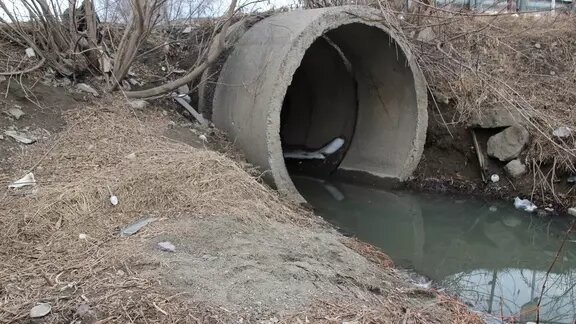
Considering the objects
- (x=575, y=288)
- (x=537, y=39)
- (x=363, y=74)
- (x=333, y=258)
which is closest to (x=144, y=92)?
(x=363, y=74)

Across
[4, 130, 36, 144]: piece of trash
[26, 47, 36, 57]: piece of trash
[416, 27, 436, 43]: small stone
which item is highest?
[416, 27, 436, 43]: small stone

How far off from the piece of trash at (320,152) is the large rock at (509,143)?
6.55ft

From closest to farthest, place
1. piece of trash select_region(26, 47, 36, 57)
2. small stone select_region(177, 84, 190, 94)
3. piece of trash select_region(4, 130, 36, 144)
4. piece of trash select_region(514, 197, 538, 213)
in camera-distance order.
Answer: piece of trash select_region(4, 130, 36, 144)
piece of trash select_region(26, 47, 36, 57)
piece of trash select_region(514, 197, 538, 213)
small stone select_region(177, 84, 190, 94)

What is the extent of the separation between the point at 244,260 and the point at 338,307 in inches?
27.4

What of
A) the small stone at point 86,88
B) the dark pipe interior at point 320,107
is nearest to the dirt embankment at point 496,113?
the dark pipe interior at point 320,107

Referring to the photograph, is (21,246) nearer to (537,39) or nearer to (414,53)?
(414,53)

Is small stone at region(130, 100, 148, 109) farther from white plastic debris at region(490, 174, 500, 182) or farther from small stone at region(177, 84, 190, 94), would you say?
white plastic debris at region(490, 174, 500, 182)

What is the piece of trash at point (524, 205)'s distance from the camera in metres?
6.29

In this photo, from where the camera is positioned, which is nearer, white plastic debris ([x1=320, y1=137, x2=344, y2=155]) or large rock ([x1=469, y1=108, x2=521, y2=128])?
large rock ([x1=469, y1=108, x2=521, y2=128])

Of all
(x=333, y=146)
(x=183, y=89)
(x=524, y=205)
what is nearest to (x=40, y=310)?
(x=183, y=89)

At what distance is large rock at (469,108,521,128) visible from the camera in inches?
267

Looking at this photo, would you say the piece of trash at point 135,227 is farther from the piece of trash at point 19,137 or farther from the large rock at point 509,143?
the large rock at point 509,143

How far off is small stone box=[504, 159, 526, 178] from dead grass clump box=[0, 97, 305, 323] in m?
2.95

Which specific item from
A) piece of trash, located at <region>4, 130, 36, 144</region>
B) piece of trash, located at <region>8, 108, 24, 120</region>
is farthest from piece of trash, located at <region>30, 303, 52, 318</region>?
piece of trash, located at <region>8, 108, 24, 120</region>
